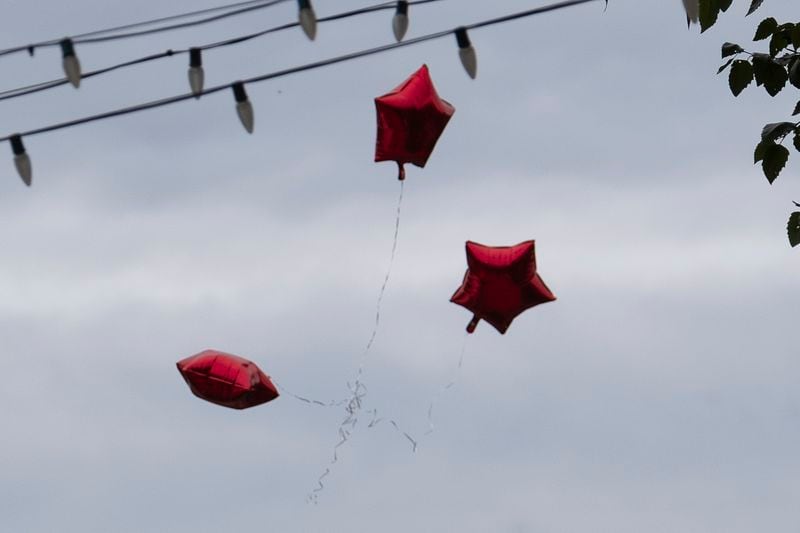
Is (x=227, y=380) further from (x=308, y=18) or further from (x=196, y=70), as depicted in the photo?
(x=308, y=18)

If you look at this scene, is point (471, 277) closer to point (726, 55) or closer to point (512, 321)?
point (512, 321)

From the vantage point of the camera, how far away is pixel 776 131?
819cm

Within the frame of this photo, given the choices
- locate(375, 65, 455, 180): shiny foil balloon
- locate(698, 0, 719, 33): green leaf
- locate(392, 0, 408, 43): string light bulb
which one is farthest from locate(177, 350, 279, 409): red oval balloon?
locate(698, 0, 719, 33): green leaf

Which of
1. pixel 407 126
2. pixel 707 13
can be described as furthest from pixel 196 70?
pixel 407 126

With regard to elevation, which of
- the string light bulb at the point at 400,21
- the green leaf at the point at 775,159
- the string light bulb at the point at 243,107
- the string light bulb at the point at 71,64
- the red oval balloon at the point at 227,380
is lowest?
the red oval balloon at the point at 227,380

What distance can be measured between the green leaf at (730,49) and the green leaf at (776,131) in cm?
51

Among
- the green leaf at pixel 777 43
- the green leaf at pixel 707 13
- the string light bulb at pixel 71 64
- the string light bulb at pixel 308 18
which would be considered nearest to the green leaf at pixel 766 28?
the green leaf at pixel 777 43

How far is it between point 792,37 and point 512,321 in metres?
5.01

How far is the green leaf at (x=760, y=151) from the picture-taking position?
322 inches

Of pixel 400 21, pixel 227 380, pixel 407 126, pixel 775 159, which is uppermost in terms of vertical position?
pixel 400 21

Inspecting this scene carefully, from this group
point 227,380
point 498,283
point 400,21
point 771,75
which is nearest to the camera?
point 400,21

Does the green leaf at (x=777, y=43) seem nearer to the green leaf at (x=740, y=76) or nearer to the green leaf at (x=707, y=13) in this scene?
the green leaf at (x=740, y=76)

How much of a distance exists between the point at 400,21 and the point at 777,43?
2.30 m

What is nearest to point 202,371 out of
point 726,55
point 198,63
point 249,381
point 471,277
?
point 249,381
